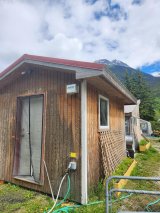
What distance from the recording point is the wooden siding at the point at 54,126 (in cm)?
344

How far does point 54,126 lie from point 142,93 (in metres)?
29.0

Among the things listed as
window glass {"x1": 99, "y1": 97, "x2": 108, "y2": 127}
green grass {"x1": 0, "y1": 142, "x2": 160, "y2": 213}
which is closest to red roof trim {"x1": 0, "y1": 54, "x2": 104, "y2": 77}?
window glass {"x1": 99, "y1": 97, "x2": 108, "y2": 127}

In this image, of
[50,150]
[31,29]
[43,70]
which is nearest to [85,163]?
[50,150]

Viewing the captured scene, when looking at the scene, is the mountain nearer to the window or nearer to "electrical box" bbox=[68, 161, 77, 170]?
the window

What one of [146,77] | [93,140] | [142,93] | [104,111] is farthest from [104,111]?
[146,77]

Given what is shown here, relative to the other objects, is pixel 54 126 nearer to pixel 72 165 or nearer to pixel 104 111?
pixel 72 165

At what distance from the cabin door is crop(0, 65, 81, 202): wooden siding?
209 mm

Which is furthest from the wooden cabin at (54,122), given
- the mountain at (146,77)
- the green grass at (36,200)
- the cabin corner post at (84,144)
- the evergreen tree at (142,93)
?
the evergreen tree at (142,93)

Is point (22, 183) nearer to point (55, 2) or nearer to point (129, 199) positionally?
point (129, 199)

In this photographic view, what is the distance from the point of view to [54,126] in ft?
12.3

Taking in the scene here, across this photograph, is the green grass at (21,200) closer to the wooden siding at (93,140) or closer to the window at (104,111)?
the wooden siding at (93,140)

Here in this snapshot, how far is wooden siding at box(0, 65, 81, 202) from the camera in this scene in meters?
3.44

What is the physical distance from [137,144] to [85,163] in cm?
845

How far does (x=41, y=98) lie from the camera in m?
4.27
